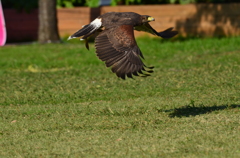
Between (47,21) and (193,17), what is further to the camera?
(193,17)

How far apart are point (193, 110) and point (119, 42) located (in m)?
1.66

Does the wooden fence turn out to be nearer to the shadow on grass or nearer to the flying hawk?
the shadow on grass

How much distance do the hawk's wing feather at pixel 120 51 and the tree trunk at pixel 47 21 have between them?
10.7 meters

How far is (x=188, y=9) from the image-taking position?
17984mm

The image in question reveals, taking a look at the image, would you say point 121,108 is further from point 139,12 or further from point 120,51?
point 139,12

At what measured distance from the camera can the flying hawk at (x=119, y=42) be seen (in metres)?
6.12

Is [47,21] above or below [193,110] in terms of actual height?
below

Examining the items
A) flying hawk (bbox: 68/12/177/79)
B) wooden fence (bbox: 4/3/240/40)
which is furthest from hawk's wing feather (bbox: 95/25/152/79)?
wooden fence (bbox: 4/3/240/40)

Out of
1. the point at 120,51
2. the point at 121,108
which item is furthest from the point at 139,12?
the point at 120,51

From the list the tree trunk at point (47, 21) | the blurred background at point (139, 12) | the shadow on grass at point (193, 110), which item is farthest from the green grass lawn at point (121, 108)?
the blurred background at point (139, 12)

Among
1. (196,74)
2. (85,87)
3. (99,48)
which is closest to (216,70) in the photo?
(196,74)

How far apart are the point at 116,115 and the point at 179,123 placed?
1.08 meters

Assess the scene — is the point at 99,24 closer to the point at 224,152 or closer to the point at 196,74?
the point at 224,152

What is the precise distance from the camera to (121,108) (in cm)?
753
